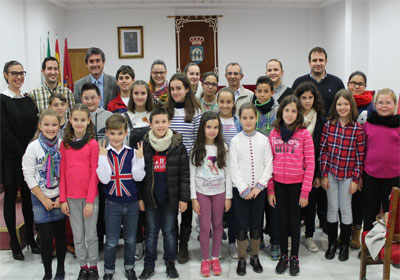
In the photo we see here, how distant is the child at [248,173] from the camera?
8.56 ft

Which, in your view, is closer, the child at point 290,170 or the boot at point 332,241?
the child at point 290,170

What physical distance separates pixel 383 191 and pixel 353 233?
1.78 feet

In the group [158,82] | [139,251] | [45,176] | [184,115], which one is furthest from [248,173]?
[45,176]

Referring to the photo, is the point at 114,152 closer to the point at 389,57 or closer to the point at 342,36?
the point at 389,57

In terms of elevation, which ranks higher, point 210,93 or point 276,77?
point 276,77

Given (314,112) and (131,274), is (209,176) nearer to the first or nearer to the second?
(131,274)

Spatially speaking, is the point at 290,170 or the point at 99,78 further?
the point at 99,78

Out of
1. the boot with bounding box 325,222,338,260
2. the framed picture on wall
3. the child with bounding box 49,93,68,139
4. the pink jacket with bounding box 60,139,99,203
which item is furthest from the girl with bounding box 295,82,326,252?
the framed picture on wall

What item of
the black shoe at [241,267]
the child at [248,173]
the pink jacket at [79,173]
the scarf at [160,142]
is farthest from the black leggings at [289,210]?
the pink jacket at [79,173]

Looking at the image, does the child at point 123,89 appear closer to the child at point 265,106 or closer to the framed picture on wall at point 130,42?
the child at point 265,106

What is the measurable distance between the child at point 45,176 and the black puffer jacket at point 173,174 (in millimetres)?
599

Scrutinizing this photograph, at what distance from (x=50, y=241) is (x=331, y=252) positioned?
211 cm

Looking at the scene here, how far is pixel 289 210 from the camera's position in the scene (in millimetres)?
2686

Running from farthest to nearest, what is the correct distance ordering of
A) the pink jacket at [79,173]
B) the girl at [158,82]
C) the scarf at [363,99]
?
the girl at [158,82] < the scarf at [363,99] < the pink jacket at [79,173]
